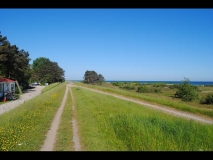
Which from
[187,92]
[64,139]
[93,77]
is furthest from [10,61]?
[93,77]

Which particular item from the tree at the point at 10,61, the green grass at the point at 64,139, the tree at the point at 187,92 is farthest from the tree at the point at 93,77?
the green grass at the point at 64,139

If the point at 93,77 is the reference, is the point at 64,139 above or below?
below

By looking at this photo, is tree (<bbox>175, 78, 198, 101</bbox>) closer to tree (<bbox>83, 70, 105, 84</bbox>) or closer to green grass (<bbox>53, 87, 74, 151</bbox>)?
green grass (<bbox>53, 87, 74, 151</bbox>)

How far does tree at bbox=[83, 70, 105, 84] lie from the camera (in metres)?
101

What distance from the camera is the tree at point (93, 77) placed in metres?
101

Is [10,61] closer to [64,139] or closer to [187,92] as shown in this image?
[64,139]

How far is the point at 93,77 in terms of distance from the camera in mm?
101625
